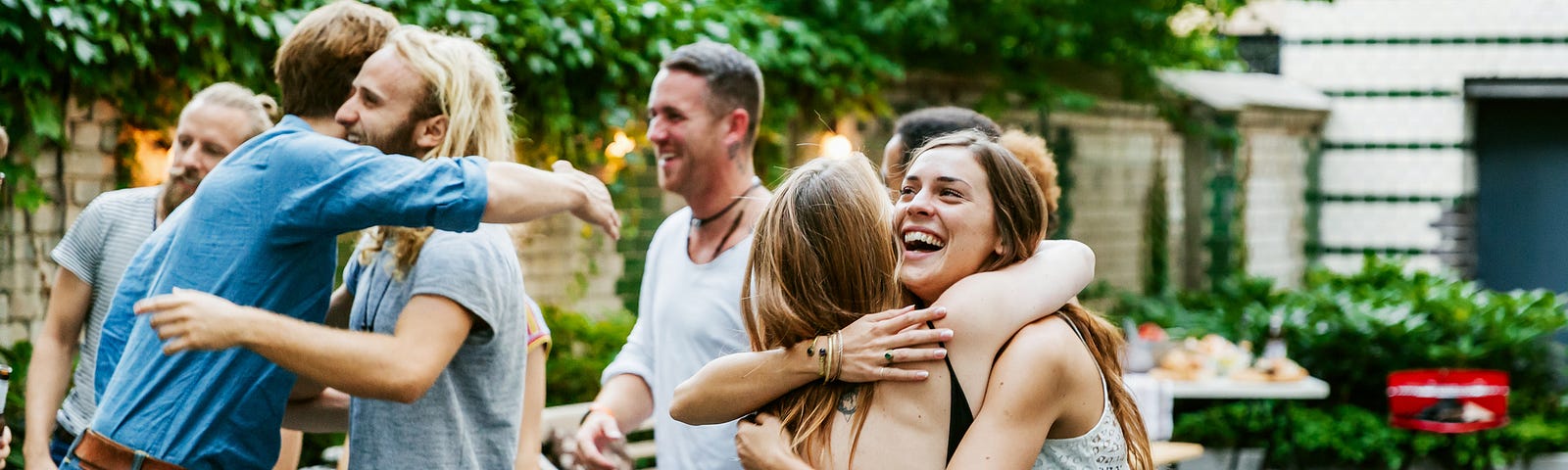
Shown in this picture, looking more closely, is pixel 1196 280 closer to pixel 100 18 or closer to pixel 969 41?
pixel 969 41

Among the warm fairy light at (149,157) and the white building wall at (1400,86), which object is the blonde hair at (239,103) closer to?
the warm fairy light at (149,157)

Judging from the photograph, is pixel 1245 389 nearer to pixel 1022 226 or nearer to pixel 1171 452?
pixel 1171 452

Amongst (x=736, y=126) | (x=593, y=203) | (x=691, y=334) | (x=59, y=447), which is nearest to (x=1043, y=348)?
(x=593, y=203)

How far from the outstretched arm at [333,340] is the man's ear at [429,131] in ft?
0.93

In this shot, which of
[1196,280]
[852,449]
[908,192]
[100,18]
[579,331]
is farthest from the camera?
[1196,280]

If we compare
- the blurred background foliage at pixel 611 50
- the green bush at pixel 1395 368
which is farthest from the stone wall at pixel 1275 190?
the green bush at pixel 1395 368

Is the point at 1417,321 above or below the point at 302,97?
below

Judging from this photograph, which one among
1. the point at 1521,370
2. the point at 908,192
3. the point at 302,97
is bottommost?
the point at 1521,370

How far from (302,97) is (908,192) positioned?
3.50 feet

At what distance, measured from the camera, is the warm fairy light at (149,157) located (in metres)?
5.21

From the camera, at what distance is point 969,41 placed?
9625 millimetres

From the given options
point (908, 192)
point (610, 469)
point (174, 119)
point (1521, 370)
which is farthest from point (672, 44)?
point (1521, 370)

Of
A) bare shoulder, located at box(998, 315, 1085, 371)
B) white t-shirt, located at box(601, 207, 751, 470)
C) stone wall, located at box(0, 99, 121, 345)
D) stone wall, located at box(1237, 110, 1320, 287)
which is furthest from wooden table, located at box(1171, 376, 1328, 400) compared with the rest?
stone wall, located at box(1237, 110, 1320, 287)

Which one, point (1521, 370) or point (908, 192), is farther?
point (1521, 370)
